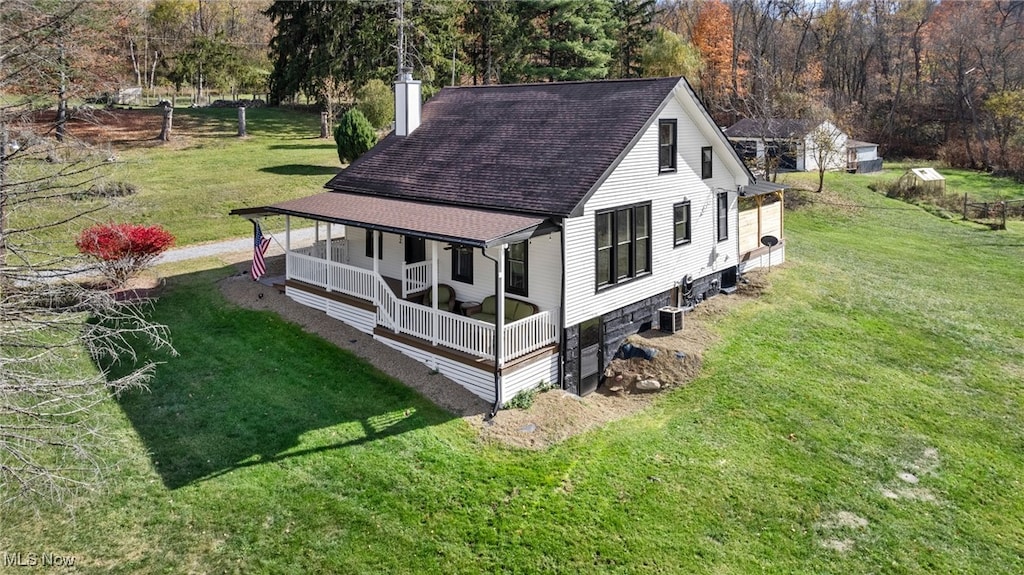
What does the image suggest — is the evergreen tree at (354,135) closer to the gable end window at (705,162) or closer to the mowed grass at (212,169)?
the mowed grass at (212,169)

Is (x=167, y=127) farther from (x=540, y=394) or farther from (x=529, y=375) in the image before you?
(x=540, y=394)

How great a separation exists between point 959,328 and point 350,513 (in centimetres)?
1695

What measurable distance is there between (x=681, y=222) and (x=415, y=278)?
715cm

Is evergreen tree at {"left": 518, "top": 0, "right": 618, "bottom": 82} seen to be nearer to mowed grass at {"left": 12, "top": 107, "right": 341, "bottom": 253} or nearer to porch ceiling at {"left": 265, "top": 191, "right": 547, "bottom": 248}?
mowed grass at {"left": 12, "top": 107, "right": 341, "bottom": 253}

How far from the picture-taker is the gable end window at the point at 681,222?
17250mm

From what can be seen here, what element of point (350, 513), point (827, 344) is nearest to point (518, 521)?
point (350, 513)

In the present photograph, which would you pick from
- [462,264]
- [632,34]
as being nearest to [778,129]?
[632,34]

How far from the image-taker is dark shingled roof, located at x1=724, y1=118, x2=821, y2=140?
39.2 m

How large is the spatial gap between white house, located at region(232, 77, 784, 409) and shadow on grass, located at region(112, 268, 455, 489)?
1350 millimetres

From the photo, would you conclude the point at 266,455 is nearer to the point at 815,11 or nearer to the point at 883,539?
the point at 883,539

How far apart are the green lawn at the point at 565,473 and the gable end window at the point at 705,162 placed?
474 centimetres

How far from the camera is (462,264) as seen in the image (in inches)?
616

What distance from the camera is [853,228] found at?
31328 millimetres
